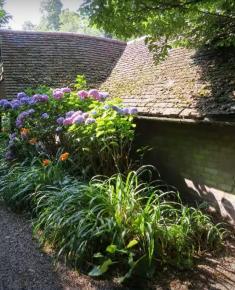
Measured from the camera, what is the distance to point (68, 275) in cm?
386

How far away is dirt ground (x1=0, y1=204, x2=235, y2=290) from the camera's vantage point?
3688 millimetres

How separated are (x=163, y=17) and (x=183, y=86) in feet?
6.26

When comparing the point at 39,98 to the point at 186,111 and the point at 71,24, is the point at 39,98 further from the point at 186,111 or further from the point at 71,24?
the point at 71,24

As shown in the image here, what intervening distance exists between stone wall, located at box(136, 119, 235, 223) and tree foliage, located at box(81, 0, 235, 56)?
1691mm

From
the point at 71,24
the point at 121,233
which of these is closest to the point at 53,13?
the point at 71,24

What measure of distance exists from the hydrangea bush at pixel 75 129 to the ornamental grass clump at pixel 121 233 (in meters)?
1.49

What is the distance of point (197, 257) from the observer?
4297 mm

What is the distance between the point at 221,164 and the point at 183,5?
2.77 meters

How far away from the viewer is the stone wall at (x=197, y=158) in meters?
5.66

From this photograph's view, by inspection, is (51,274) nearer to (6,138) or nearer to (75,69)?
(6,138)

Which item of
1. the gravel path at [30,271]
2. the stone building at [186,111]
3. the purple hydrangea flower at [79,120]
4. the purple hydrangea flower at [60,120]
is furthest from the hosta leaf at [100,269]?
the purple hydrangea flower at [60,120]

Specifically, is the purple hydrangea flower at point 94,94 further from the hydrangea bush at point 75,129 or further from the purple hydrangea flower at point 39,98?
the purple hydrangea flower at point 39,98

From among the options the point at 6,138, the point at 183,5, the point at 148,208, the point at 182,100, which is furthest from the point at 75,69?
the point at 148,208

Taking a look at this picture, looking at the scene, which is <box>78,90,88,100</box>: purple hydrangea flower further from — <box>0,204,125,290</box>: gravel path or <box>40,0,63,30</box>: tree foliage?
<box>40,0,63,30</box>: tree foliage
